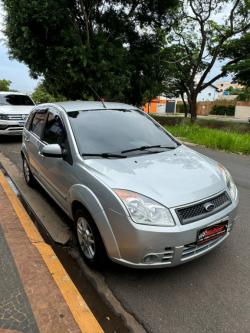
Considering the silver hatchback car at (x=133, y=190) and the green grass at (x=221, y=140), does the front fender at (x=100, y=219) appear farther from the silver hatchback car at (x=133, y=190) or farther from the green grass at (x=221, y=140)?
the green grass at (x=221, y=140)

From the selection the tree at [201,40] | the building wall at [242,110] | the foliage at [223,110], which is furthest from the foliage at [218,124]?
the foliage at [223,110]

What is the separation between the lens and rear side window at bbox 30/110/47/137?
5.17 meters

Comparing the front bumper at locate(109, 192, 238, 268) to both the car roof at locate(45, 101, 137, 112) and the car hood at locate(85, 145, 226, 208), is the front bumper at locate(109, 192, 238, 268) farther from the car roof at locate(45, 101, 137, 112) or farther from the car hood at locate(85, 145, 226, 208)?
the car roof at locate(45, 101, 137, 112)

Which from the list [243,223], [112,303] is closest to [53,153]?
[112,303]

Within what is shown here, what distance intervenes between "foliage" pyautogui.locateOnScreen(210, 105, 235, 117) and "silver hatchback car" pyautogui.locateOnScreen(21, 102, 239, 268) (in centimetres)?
4816

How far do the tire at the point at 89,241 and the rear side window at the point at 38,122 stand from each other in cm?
206

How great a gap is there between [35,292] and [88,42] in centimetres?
1194

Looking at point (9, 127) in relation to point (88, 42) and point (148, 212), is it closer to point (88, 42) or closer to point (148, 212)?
point (88, 42)

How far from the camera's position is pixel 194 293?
3.08 meters

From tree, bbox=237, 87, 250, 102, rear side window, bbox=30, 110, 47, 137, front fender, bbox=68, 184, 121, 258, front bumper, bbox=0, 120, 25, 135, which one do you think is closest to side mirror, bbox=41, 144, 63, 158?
front fender, bbox=68, 184, 121, 258

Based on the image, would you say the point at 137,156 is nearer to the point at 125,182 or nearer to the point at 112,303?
the point at 125,182

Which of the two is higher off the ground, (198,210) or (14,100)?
(14,100)

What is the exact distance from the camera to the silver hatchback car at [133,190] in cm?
288

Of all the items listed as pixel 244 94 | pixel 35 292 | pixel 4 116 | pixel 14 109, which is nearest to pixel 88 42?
pixel 14 109
